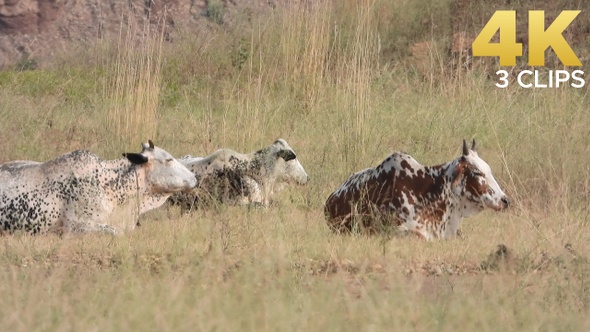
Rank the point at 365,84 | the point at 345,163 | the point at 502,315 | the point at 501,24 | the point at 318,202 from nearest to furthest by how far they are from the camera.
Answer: the point at 502,315, the point at 318,202, the point at 345,163, the point at 365,84, the point at 501,24

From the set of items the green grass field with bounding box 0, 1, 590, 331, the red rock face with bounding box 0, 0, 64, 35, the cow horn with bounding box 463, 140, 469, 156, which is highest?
the red rock face with bounding box 0, 0, 64, 35

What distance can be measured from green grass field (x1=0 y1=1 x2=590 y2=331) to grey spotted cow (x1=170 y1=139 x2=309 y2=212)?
0.20 metres

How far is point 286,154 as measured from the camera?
40.2 feet

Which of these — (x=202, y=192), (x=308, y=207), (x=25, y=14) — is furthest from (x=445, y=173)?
(x=25, y=14)

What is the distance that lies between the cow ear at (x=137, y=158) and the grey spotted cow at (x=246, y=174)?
3.09 feet

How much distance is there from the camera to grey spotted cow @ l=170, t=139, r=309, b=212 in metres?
12.0

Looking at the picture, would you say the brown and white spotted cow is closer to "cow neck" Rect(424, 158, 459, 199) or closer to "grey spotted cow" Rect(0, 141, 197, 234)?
"cow neck" Rect(424, 158, 459, 199)

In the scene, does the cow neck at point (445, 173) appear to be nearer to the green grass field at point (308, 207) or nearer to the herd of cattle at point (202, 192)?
the herd of cattle at point (202, 192)

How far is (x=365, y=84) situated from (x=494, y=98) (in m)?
2.44

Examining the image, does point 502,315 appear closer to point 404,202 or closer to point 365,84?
point 404,202

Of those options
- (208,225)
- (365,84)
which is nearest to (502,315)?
(208,225)

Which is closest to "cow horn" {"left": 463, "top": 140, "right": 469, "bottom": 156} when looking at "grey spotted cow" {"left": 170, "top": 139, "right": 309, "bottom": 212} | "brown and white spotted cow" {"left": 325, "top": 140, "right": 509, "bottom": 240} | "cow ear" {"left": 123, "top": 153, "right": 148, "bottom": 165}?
"brown and white spotted cow" {"left": 325, "top": 140, "right": 509, "bottom": 240}

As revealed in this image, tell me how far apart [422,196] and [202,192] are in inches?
93.1

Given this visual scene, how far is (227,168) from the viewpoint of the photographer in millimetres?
12055
